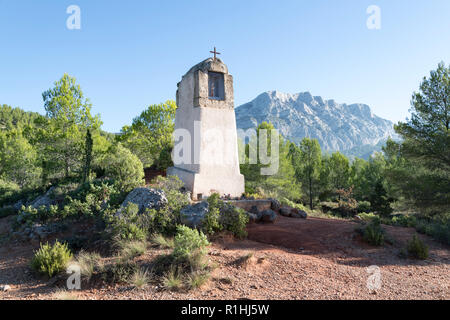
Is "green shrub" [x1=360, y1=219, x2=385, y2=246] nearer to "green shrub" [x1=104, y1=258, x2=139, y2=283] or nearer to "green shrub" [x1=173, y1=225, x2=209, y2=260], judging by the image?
"green shrub" [x1=173, y1=225, x2=209, y2=260]

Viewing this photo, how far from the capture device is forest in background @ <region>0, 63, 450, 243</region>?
10.9 metres

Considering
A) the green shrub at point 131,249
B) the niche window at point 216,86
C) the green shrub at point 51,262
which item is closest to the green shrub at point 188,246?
the green shrub at point 131,249

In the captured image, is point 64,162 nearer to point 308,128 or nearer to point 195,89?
point 195,89

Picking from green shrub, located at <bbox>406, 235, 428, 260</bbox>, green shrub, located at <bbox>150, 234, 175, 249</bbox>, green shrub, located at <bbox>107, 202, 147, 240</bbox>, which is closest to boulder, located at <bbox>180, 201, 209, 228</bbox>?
green shrub, located at <bbox>150, 234, 175, 249</bbox>

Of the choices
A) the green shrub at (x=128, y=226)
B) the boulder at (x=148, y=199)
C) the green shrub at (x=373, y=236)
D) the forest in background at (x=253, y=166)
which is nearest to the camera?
the green shrub at (x=128, y=226)

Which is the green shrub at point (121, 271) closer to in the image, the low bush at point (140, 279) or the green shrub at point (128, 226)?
the low bush at point (140, 279)

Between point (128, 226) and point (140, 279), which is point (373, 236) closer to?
point (140, 279)

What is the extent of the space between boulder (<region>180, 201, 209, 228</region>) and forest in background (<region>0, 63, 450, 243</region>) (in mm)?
3064

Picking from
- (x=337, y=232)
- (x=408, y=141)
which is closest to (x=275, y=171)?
(x=408, y=141)

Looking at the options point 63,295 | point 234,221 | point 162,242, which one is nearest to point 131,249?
point 162,242

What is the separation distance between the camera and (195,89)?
9609 mm

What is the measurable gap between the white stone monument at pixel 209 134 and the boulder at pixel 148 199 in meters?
2.05

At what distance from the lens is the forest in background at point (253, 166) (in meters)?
10.9
